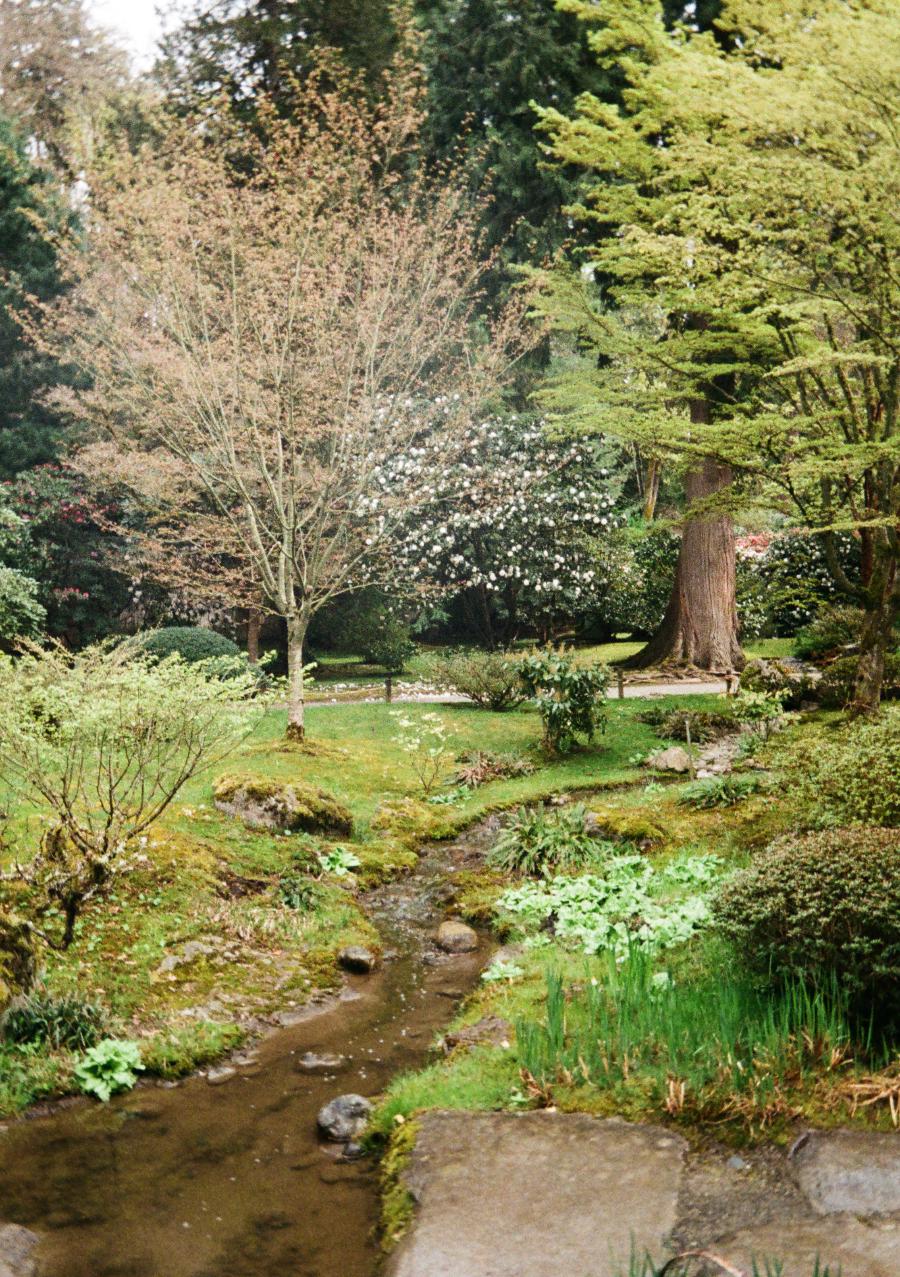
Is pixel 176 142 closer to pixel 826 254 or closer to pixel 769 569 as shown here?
pixel 826 254

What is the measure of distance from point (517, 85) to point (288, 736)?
1377cm

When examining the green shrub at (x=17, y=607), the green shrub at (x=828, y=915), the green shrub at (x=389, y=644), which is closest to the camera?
the green shrub at (x=828, y=915)

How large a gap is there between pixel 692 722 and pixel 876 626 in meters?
3.96

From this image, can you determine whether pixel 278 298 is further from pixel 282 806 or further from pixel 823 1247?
pixel 823 1247

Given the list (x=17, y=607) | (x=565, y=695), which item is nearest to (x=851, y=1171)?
(x=565, y=695)

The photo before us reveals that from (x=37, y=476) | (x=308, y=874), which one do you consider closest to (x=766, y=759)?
(x=308, y=874)

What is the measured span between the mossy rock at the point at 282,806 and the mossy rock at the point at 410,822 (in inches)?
29.0

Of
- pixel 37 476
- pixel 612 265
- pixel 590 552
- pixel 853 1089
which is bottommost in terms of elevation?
pixel 853 1089

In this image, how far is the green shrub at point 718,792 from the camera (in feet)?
34.8

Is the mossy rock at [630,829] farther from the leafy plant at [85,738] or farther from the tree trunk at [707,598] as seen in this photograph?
the tree trunk at [707,598]

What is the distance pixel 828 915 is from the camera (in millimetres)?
5203

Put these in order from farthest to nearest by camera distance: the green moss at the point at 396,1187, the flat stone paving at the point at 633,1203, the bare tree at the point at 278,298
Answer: the bare tree at the point at 278,298
the green moss at the point at 396,1187
the flat stone paving at the point at 633,1203

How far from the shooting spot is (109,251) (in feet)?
45.0

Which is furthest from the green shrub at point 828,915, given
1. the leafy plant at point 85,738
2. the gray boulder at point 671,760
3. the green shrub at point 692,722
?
the green shrub at point 692,722
